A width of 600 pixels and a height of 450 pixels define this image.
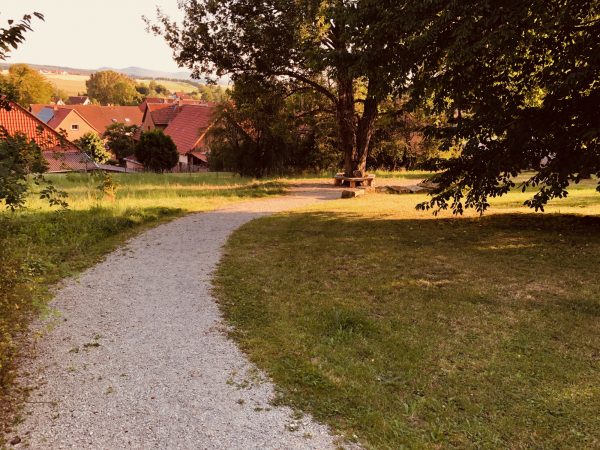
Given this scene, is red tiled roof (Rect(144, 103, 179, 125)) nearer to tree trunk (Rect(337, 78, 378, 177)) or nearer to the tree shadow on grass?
tree trunk (Rect(337, 78, 378, 177))

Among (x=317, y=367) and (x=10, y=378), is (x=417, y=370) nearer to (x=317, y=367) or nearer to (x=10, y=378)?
(x=317, y=367)

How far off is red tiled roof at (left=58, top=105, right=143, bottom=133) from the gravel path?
227 ft

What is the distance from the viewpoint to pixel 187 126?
53.1 metres

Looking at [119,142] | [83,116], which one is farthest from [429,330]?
[83,116]

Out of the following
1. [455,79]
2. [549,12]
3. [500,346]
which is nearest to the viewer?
[500,346]

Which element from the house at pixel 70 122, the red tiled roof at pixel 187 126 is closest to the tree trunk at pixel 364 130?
the red tiled roof at pixel 187 126

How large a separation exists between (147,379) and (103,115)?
78.8 m

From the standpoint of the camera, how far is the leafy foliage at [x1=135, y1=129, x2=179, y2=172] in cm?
3941

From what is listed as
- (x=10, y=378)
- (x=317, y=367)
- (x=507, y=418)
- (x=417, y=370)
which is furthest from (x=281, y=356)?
(x=10, y=378)

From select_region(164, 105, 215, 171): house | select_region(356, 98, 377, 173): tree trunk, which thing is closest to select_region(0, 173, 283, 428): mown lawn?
select_region(356, 98, 377, 173): tree trunk

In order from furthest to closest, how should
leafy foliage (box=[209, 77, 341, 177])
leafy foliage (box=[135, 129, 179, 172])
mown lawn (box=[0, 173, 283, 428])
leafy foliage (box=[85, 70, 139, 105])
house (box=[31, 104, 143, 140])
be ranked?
leafy foliage (box=[85, 70, 139, 105]) < house (box=[31, 104, 143, 140]) < leafy foliage (box=[135, 129, 179, 172]) < leafy foliage (box=[209, 77, 341, 177]) < mown lawn (box=[0, 173, 283, 428])

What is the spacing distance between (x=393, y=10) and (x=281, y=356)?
7.72m

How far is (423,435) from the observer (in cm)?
388

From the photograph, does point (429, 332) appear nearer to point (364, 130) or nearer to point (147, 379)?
point (147, 379)
